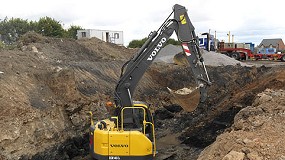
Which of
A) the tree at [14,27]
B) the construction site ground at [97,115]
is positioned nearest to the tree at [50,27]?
the tree at [14,27]

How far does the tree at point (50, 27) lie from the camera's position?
40469mm

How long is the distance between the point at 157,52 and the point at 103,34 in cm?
2998

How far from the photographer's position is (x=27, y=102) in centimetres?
949

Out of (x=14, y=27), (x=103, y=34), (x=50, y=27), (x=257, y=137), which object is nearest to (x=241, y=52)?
(x=103, y=34)

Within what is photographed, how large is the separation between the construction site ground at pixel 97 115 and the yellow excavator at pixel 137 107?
1421 millimetres

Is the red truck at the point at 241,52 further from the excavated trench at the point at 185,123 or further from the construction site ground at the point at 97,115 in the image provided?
the construction site ground at the point at 97,115

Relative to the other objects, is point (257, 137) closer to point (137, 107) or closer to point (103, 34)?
point (137, 107)

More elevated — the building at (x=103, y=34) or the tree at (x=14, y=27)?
the tree at (x=14, y=27)

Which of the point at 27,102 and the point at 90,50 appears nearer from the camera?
the point at 27,102

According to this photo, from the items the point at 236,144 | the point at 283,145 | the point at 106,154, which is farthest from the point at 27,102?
the point at 283,145

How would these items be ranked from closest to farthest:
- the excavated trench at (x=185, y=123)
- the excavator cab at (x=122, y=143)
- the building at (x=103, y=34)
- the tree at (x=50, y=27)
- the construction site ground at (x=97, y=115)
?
1. the construction site ground at (x=97, y=115)
2. the excavator cab at (x=122, y=143)
3. the excavated trench at (x=185, y=123)
4. the building at (x=103, y=34)
5. the tree at (x=50, y=27)

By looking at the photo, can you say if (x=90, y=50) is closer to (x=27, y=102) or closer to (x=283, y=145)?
(x=27, y=102)

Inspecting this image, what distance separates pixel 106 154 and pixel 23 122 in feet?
11.1

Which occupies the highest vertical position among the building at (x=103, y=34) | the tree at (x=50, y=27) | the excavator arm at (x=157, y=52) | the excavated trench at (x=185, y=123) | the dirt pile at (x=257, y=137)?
the tree at (x=50, y=27)
